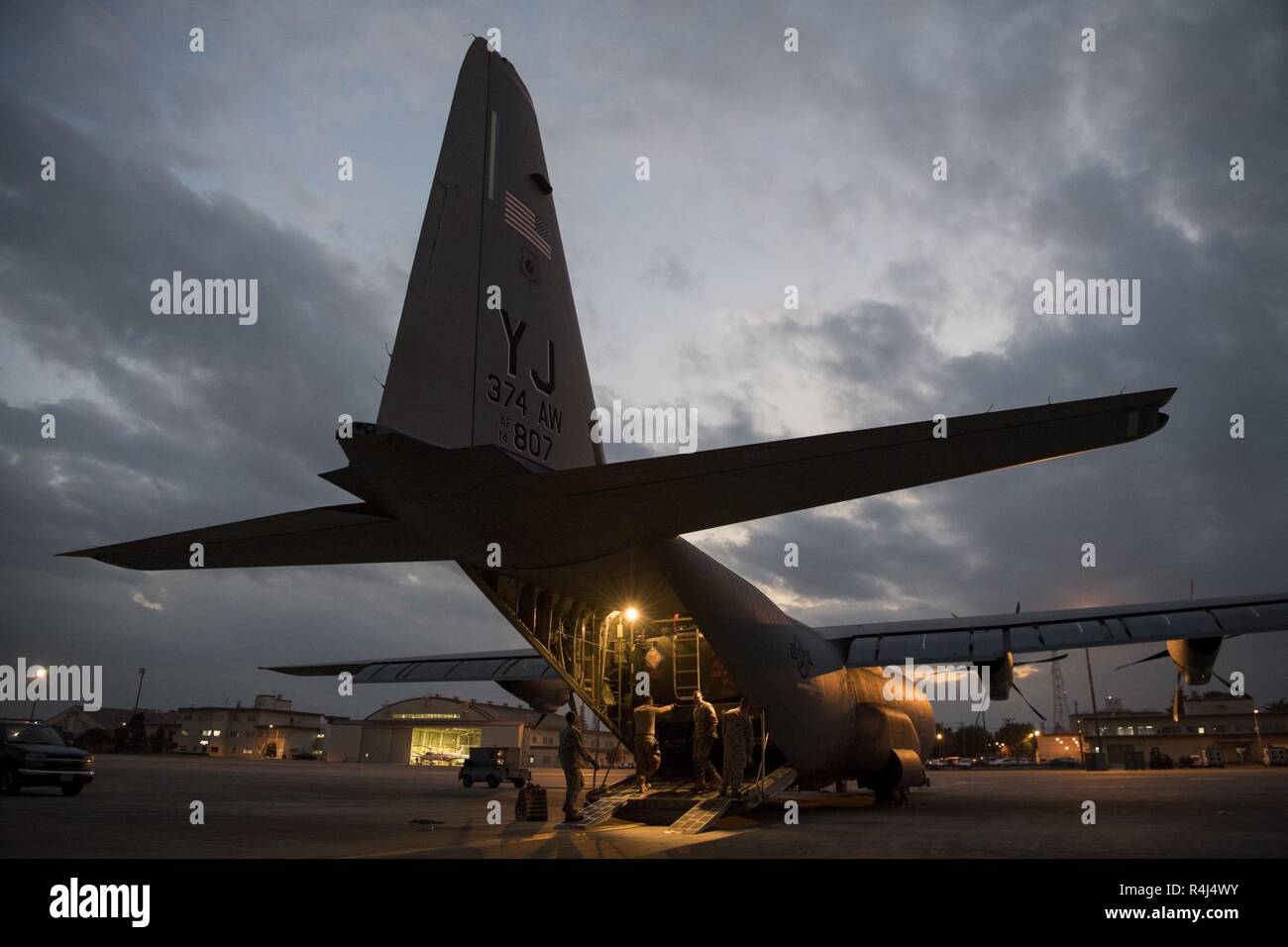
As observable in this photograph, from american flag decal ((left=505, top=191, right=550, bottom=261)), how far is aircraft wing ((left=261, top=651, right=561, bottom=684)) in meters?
11.2

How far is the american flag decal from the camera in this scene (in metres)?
8.18

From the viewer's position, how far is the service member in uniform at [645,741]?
1153cm

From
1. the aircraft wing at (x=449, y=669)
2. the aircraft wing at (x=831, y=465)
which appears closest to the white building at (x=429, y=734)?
the aircraft wing at (x=449, y=669)

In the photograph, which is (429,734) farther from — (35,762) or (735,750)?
(735,750)

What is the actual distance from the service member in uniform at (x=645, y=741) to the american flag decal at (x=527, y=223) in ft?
21.2

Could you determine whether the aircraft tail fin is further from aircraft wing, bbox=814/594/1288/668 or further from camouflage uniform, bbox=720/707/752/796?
aircraft wing, bbox=814/594/1288/668

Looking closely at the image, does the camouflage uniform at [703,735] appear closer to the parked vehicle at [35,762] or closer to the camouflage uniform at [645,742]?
the camouflage uniform at [645,742]

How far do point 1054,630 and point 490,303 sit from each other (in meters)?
12.1

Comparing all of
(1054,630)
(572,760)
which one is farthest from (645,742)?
(1054,630)

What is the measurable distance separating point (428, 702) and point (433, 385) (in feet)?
199

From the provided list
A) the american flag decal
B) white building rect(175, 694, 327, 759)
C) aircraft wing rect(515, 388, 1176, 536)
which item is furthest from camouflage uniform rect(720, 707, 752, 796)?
white building rect(175, 694, 327, 759)
